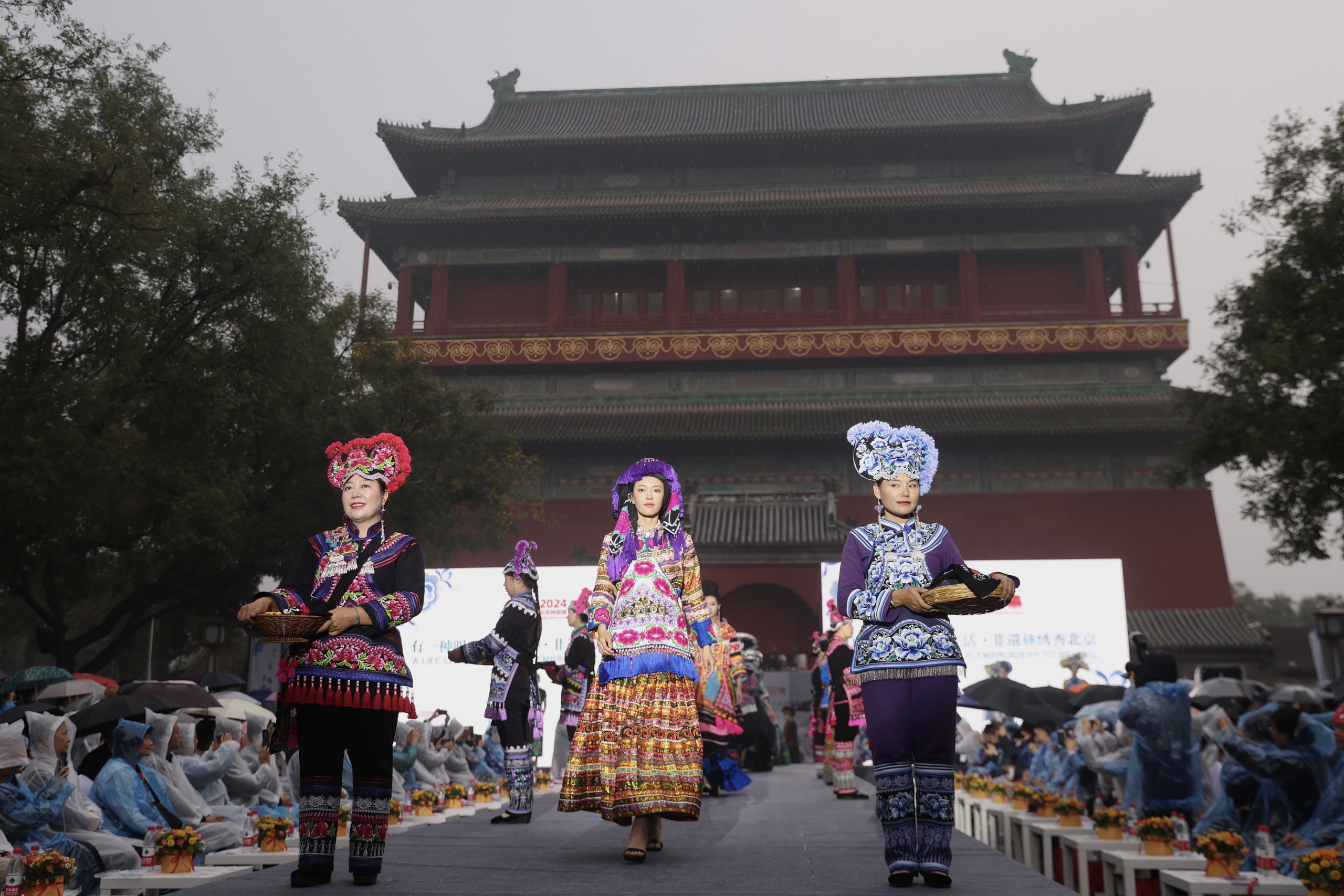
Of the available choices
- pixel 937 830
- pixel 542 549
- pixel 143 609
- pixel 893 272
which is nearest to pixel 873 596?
pixel 937 830

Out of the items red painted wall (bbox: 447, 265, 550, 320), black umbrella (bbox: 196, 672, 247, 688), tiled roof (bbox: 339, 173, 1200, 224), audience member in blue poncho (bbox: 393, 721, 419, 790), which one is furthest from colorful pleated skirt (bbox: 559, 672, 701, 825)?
red painted wall (bbox: 447, 265, 550, 320)

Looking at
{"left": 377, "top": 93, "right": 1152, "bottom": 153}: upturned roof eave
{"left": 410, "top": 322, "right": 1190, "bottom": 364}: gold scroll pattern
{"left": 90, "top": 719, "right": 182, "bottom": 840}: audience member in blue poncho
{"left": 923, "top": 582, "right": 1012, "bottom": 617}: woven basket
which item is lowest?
{"left": 90, "top": 719, "right": 182, "bottom": 840}: audience member in blue poncho

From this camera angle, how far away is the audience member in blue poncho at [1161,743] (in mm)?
6449

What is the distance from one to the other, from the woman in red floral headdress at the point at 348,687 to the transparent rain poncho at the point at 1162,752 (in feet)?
14.5

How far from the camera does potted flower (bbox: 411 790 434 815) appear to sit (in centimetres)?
736

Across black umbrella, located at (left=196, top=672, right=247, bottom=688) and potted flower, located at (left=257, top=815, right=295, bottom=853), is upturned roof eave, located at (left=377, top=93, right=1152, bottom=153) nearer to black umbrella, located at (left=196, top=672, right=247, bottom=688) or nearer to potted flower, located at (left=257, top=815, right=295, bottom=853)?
black umbrella, located at (left=196, top=672, right=247, bottom=688)

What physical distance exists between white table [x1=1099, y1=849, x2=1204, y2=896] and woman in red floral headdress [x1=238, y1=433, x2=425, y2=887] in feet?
12.0

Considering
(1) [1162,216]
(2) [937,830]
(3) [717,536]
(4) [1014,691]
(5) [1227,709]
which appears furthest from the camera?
(1) [1162,216]

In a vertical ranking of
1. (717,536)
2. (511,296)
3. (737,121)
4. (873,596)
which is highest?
(737,121)

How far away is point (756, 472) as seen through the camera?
23.0 metres

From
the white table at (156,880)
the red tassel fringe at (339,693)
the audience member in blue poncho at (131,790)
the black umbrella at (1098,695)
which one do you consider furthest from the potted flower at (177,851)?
the black umbrella at (1098,695)

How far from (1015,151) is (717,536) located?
41.1 feet

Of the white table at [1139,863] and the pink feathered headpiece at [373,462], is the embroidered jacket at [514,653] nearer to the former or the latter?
the pink feathered headpiece at [373,462]

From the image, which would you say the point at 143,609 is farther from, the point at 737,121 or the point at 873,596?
the point at 737,121
